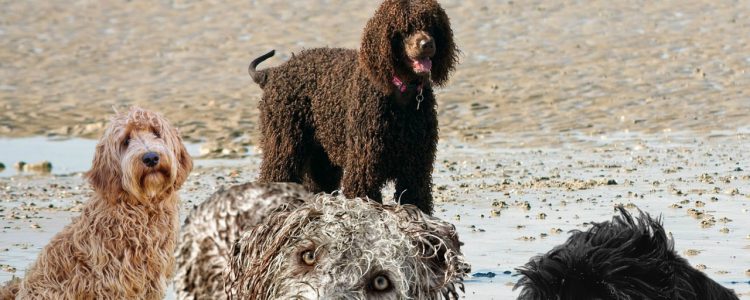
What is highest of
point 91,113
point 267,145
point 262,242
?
point 262,242

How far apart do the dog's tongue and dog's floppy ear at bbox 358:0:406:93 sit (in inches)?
5.7

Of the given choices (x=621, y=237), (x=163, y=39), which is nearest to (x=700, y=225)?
(x=621, y=237)

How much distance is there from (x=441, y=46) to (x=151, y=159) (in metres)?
4.40

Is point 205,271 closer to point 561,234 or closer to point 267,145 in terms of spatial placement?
point 561,234

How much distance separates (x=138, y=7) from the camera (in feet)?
94.3

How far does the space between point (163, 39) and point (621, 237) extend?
22491mm

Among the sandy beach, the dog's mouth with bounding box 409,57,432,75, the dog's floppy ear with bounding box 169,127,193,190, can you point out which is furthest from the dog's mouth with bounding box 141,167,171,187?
the dog's mouth with bounding box 409,57,432,75

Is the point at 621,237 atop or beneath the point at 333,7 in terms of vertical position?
atop

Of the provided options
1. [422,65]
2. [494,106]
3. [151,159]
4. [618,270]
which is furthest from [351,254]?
[494,106]

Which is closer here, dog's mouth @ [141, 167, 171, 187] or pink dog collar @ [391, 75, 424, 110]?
dog's mouth @ [141, 167, 171, 187]

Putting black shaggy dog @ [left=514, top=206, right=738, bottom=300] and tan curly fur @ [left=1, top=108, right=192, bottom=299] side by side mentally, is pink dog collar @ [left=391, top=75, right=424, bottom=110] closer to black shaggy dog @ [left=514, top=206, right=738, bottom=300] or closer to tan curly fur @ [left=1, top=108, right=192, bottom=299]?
tan curly fur @ [left=1, top=108, right=192, bottom=299]

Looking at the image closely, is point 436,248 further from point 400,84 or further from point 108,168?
point 400,84

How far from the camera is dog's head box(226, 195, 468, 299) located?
3.92 meters

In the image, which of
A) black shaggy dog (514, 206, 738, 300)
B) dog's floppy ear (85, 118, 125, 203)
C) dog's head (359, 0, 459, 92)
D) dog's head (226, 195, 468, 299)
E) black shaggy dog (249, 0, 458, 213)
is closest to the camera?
dog's head (226, 195, 468, 299)
